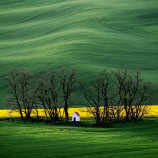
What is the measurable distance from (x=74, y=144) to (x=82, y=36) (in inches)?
2421

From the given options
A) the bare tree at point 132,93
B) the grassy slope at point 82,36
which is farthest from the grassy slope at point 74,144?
the grassy slope at point 82,36

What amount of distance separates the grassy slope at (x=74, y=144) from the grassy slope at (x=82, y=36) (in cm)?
3174

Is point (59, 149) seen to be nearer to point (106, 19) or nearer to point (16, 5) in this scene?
point (106, 19)

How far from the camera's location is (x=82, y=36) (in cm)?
7906

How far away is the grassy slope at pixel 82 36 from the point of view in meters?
64.5

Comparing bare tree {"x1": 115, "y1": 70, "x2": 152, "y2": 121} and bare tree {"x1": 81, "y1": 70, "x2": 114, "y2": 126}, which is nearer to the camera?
bare tree {"x1": 81, "y1": 70, "x2": 114, "y2": 126}

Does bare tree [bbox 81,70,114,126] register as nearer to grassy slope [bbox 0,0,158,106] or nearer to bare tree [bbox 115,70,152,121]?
bare tree [bbox 115,70,152,121]

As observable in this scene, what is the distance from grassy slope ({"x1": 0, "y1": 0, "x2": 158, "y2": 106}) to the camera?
2539 inches

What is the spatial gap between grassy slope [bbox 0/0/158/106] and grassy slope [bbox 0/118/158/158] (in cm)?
3174

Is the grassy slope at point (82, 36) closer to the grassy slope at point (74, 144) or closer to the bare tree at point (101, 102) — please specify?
the bare tree at point (101, 102)

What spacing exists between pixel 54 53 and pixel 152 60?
1845cm

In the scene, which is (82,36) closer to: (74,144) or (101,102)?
(101,102)

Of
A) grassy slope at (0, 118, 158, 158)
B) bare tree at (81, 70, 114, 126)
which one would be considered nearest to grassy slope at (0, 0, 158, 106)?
bare tree at (81, 70, 114, 126)

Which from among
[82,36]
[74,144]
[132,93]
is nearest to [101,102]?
[132,93]
